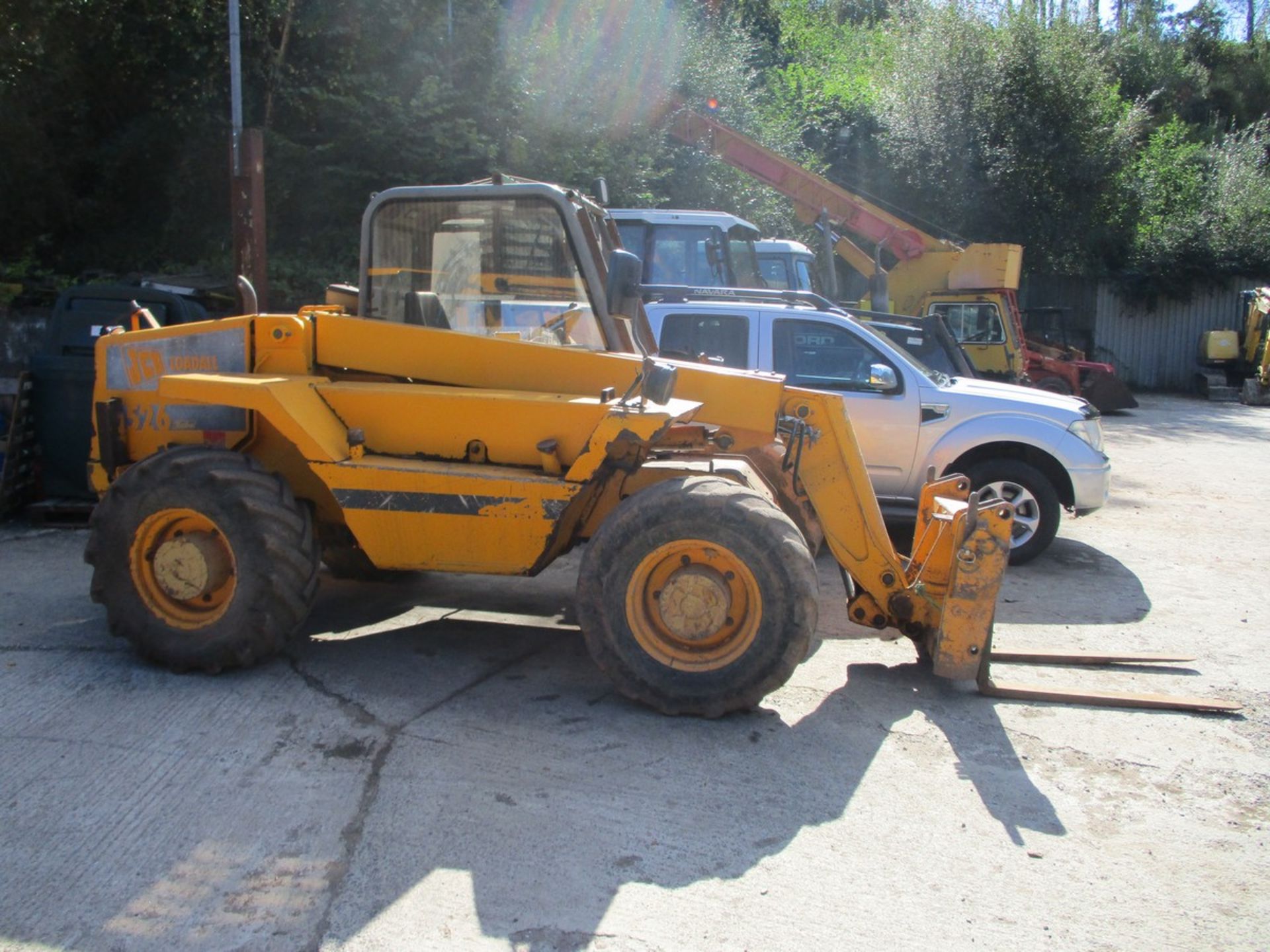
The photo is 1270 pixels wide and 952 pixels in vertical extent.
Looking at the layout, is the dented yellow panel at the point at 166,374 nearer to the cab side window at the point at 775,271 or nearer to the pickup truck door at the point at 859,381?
the pickup truck door at the point at 859,381

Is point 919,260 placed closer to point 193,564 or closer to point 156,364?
point 156,364

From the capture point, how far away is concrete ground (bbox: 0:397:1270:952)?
11.8 ft

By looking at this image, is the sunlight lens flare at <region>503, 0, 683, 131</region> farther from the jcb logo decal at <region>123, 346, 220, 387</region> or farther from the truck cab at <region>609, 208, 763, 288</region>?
the jcb logo decal at <region>123, 346, 220, 387</region>

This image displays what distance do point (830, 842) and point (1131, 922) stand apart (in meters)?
1.02

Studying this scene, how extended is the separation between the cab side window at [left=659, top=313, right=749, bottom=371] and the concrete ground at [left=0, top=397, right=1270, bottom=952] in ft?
10.00

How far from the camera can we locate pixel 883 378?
8.70 metres

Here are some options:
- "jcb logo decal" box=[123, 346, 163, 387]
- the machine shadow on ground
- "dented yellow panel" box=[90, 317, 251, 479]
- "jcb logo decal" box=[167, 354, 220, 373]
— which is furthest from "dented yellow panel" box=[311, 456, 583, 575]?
"jcb logo decal" box=[123, 346, 163, 387]

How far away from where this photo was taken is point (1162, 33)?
3825cm

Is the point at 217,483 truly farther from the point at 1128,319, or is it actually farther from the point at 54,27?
the point at 1128,319

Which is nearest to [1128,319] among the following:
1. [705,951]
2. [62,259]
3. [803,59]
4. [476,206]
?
[803,59]

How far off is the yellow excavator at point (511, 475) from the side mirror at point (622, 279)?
0.06 feet

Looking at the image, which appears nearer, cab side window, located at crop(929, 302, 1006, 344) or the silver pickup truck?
the silver pickup truck

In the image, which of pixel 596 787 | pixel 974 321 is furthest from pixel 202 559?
pixel 974 321

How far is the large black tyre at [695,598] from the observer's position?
496 cm
